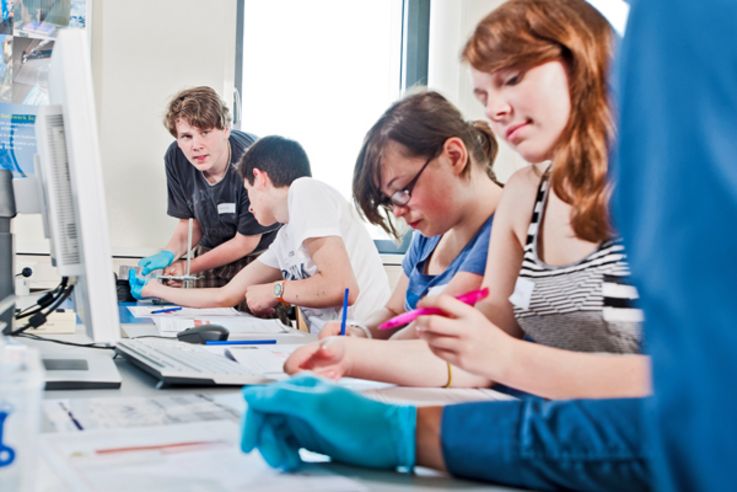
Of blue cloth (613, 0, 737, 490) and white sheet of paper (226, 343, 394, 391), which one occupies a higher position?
blue cloth (613, 0, 737, 490)

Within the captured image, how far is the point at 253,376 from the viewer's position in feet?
3.41

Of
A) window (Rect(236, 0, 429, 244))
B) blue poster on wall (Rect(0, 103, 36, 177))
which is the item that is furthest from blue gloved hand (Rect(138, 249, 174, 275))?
window (Rect(236, 0, 429, 244))

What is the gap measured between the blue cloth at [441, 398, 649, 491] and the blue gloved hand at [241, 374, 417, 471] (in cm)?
4

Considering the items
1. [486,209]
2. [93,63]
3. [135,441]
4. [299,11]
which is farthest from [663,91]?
[299,11]

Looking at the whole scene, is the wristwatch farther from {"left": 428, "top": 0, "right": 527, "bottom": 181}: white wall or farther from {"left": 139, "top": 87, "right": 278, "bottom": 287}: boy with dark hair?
{"left": 428, "top": 0, "right": 527, "bottom": 181}: white wall

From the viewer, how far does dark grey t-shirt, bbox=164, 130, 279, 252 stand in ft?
9.84

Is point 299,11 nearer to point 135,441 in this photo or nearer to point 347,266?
point 347,266

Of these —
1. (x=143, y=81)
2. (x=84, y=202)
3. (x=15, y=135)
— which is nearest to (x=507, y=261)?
(x=84, y=202)

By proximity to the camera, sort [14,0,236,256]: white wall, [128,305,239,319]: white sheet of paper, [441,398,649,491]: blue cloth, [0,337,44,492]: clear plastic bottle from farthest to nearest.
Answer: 1. [14,0,236,256]: white wall
2. [128,305,239,319]: white sheet of paper
3. [441,398,649,491]: blue cloth
4. [0,337,44,492]: clear plastic bottle

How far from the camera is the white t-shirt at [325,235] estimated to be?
221 cm

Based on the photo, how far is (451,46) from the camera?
384cm

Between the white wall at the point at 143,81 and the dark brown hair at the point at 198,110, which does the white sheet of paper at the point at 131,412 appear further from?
the white wall at the point at 143,81

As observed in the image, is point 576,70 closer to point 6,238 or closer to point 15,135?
point 6,238

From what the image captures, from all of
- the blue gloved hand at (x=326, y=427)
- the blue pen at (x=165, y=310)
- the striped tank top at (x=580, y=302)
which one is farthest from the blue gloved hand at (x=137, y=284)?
the blue gloved hand at (x=326, y=427)
